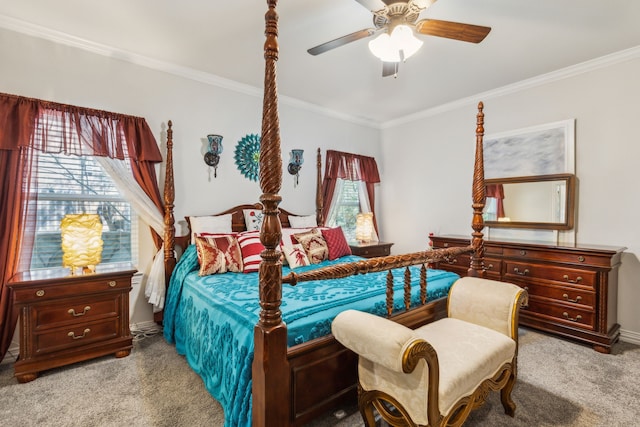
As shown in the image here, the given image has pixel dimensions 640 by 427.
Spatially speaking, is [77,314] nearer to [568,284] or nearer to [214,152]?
[214,152]

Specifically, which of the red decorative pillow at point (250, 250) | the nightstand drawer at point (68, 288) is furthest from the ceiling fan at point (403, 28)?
the nightstand drawer at point (68, 288)

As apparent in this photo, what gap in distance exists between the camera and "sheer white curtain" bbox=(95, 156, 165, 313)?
109 inches

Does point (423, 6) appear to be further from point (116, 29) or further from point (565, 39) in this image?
point (116, 29)

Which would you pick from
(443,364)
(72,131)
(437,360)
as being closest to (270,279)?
(437,360)

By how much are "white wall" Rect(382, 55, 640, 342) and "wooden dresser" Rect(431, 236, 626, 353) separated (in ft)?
0.86

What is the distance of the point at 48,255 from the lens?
2.60m

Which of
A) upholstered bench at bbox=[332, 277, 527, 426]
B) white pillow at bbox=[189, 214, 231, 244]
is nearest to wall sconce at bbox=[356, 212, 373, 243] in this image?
white pillow at bbox=[189, 214, 231, 244]

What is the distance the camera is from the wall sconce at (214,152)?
10.6 feet

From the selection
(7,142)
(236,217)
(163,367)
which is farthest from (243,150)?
(163,367)

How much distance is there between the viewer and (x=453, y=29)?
6.28 ft

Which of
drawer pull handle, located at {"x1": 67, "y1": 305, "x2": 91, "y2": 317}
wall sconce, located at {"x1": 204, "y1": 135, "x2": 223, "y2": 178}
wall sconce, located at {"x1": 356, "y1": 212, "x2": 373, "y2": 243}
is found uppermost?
wall sconce, located at {"x1": 204, "y1": 135, "x2": 223, "y2": 178}

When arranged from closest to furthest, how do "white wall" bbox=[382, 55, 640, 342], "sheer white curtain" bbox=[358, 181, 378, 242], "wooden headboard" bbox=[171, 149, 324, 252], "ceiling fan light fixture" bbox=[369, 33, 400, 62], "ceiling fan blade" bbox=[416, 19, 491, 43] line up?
1. "ceiling fan blade" bbox=[416, 19, 491, 43]
2. "ceiling fan light fixture" bbox=[369, 33, 400, 62]
3. "white wall" bbox=[382, 55, 640, 342]
4. "wooden headboard" bbox=[171, 149, 324, 252]
5. "sheer white curtain" bbox=[358, 181, 378, 242]

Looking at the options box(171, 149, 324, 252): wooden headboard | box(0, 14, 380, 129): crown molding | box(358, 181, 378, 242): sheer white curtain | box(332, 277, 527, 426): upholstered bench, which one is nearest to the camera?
box(332, 277, 527, 426): upholstered bench

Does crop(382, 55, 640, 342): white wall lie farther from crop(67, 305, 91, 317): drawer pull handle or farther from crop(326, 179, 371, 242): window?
crop(67, 305, 91, 317): drawer pull handle
